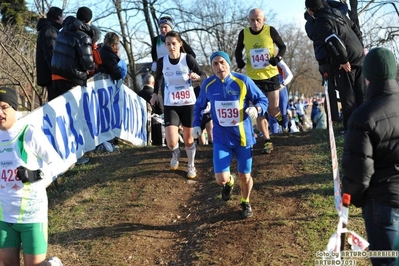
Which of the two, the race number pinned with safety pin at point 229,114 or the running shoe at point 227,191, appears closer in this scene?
the race number pinned with safety pin at point 229,114

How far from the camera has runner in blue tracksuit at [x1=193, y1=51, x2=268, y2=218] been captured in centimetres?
614

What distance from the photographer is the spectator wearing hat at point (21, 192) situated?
4250mm

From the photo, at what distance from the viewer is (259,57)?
8.55m

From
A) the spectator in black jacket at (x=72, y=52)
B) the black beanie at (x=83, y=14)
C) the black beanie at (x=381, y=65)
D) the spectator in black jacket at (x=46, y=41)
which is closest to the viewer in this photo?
the black beanie at (x=381, y=65)

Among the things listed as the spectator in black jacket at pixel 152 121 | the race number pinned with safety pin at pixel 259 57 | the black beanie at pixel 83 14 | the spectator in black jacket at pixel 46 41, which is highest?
the black beanie at pixel 83 14

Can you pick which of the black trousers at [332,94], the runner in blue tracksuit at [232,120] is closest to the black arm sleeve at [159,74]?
the runner in blue tracksuit at [232,120]

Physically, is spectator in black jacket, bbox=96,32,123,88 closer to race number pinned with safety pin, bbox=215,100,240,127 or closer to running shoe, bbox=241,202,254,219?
race number pinned with safety pin, bbox=215,100,240,127

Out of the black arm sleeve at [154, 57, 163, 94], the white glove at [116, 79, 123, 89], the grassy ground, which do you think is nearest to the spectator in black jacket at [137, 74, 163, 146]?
the white glove at [116, 79, 123, 89]

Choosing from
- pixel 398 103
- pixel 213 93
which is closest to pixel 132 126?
pixel 213 93

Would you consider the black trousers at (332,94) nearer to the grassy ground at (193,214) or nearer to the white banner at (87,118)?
the grassy ground at (193,214)

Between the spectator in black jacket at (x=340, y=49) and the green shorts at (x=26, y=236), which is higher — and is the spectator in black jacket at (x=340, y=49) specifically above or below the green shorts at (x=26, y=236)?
above

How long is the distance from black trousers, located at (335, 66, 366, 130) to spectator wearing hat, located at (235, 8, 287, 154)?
3.57 ft

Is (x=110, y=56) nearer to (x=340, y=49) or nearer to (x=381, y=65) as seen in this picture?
(x=340, y=49)

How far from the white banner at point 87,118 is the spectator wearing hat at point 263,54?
8.94 ft
